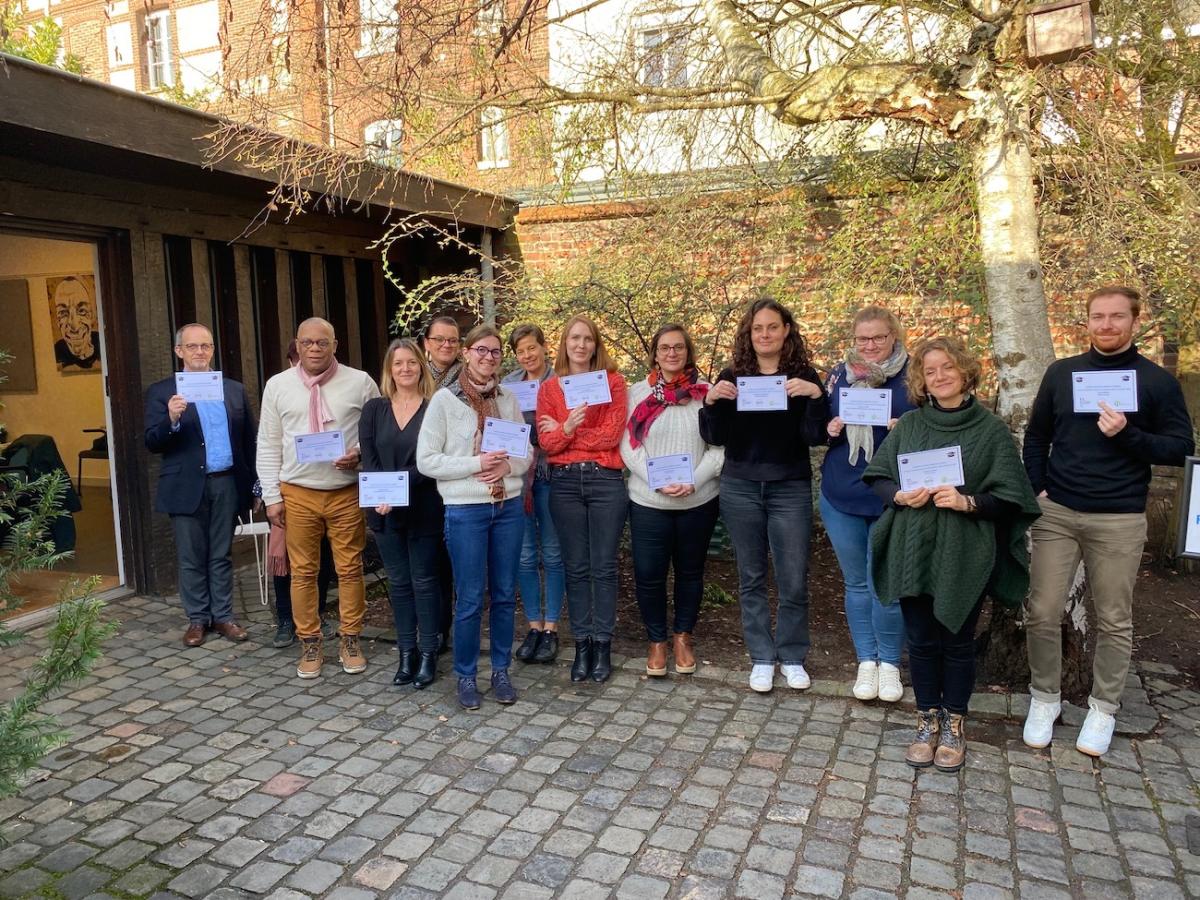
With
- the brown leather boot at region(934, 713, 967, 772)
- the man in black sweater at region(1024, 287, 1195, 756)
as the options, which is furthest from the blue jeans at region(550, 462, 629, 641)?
the man in black sweater at region(1024, 287, 1195, 756)

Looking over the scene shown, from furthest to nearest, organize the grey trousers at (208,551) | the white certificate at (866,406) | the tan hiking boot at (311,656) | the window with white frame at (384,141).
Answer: the window with white frame at (384,141) < the grey trousers at (208,551) < the tan hiking boot at (311,656) < the white certificate at (866,406)

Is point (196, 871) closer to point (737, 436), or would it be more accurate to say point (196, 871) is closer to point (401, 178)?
point (737, 436)

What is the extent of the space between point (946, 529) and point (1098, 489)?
0.72 metres

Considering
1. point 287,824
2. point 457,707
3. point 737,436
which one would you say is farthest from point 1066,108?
point 287,824

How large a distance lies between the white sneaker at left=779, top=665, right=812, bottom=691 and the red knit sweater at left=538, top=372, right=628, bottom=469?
54.8 inches

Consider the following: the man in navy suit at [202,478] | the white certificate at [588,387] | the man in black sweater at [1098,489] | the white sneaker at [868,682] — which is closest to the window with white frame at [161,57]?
the man in navy suit at [202,478]

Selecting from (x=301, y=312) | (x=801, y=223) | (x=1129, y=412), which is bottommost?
(x=1129, y=412)

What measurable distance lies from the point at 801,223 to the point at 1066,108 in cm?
241

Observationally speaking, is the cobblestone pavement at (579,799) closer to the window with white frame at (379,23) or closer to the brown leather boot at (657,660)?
the brown leather boot at (657,660)

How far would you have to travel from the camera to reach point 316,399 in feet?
16.5

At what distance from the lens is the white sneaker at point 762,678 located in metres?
4.68

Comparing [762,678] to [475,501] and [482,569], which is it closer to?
[482,569]

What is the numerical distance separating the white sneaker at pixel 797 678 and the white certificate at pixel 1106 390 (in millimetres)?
1876

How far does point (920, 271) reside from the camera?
23.6 feet
